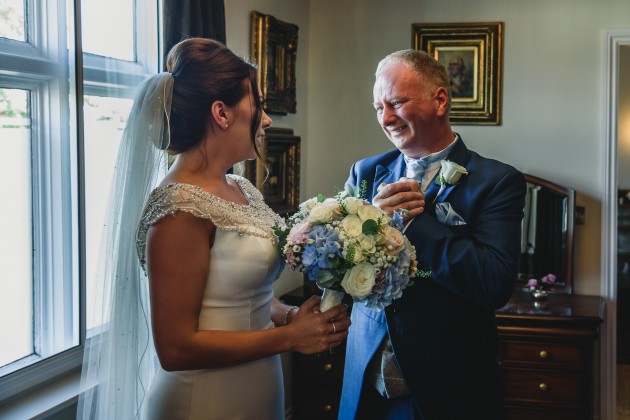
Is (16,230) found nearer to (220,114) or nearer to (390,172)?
(220,114)

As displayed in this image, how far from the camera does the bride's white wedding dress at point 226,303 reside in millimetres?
1845

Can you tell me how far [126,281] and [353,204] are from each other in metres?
0.67

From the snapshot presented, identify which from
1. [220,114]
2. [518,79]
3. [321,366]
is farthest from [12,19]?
[518,79]

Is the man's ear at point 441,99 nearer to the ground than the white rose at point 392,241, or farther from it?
farther from it

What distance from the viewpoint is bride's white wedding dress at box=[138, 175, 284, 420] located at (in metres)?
1.84

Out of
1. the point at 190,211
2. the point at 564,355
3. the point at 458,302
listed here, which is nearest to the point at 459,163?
the point at 458,302

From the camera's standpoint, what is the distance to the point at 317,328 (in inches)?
74.5

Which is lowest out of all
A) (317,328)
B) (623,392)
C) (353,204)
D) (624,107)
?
(623,392)

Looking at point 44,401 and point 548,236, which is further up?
point 548,236

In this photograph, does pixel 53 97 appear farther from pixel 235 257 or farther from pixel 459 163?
pixel 459 163

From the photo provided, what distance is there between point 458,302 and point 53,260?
1.32 m

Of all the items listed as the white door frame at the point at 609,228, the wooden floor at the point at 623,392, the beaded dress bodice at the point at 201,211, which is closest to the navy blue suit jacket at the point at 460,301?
the beaded dress bodice at the point at 201,211

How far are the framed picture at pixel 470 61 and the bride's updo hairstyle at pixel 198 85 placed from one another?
2516 mm

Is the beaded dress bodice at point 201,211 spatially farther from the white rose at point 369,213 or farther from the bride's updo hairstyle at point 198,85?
the white rose at point 369,213
